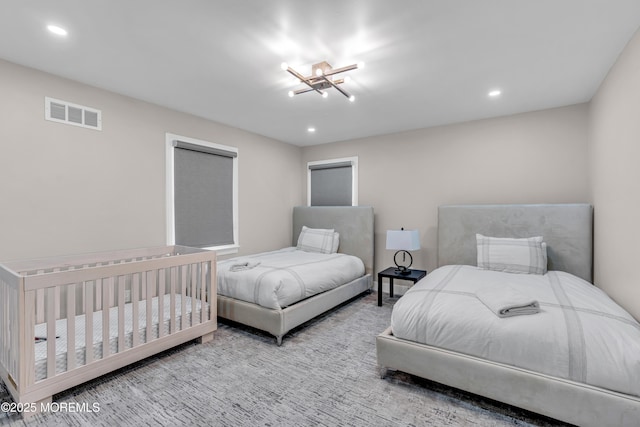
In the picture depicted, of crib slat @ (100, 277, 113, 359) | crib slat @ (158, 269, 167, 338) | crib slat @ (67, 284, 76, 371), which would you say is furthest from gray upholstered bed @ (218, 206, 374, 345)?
crib slat @ (67, 284, 76, 371)

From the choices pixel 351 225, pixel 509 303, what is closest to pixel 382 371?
pixel 509 303

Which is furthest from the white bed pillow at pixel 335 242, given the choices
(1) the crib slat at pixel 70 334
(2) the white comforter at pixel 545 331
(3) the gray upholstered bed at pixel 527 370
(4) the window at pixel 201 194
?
(1) the crib slat at pixel 70 334

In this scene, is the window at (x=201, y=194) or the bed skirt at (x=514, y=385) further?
the window at (x=201, y=194)

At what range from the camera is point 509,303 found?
1920mm

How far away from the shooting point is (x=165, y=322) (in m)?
2.53

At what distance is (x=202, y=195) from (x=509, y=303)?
3.53 metres

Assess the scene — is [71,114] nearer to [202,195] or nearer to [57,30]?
[57,30]

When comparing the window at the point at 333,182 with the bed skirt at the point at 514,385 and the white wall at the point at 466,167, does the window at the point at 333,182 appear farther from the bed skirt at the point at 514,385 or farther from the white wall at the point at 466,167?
the bed skirt at the point at 514,385

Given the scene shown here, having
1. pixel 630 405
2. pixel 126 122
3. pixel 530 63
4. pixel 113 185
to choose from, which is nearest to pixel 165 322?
pixel 113 185

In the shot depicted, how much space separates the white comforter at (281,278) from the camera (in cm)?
280

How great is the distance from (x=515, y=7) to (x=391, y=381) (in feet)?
8.45

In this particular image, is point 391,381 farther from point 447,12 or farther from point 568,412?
point 447,12

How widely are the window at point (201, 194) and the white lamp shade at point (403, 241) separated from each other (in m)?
2.23

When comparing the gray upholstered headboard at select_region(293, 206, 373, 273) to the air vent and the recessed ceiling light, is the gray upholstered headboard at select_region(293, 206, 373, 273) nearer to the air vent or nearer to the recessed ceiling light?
the air vent
